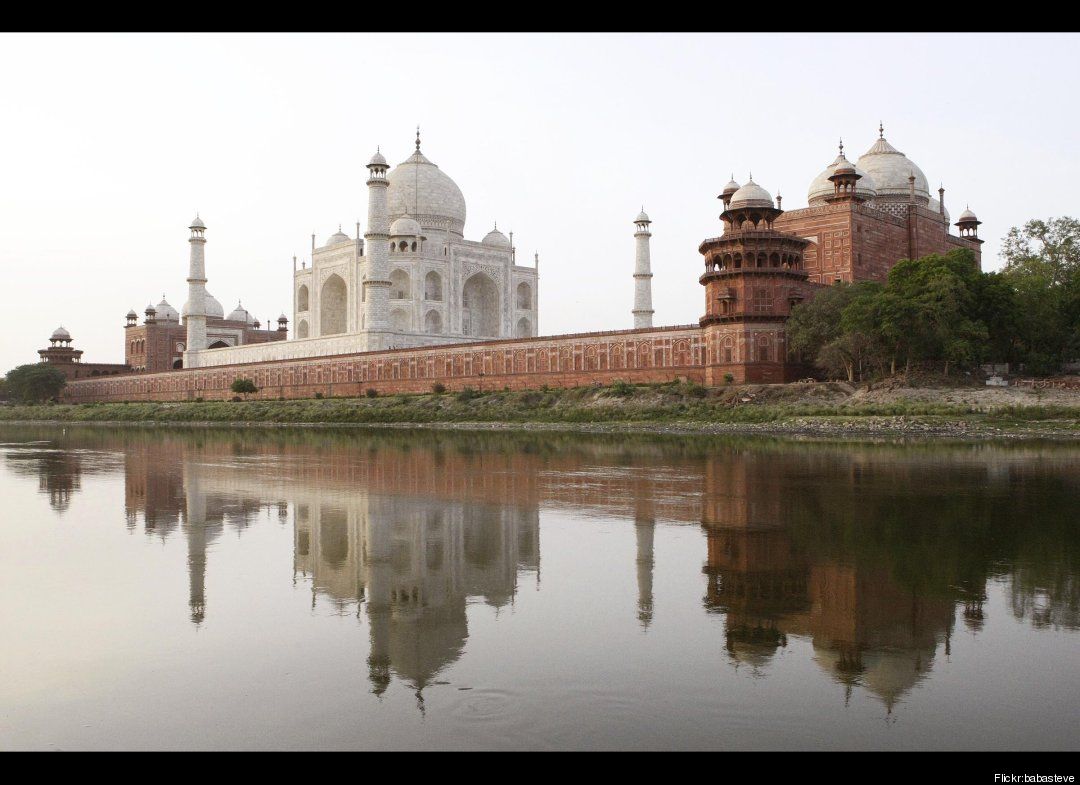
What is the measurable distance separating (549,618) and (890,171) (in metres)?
47.3

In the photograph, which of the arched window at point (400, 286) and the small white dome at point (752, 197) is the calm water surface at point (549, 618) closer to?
the small white dome at point (752, 197)

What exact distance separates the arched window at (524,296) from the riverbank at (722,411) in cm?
1889

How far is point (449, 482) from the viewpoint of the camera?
15.7 m

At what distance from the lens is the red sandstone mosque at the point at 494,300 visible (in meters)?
38.8

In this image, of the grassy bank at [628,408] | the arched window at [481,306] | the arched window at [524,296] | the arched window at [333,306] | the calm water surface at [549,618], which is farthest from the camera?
the arched window at [524,296]

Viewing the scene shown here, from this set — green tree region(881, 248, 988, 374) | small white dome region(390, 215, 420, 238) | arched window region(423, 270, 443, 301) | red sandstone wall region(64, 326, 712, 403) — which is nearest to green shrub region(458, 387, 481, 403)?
red sandstone wall region(64, 326, 712, 403)

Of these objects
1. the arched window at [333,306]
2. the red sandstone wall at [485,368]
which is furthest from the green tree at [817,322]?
the arched window at [333,306]

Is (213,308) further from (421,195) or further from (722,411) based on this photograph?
(722,411)

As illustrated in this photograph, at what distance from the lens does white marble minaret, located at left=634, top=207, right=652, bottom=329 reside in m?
56.0

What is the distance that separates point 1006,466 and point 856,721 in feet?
46.4

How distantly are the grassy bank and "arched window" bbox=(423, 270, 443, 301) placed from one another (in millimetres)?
11945

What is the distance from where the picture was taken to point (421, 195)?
6275 cm

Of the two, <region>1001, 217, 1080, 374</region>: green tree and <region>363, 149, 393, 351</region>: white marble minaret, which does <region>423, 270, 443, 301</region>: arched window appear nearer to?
→ <region>363, 149, 393, 351</region>: white marble minaret

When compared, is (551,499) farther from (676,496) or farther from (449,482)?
(449,482)
